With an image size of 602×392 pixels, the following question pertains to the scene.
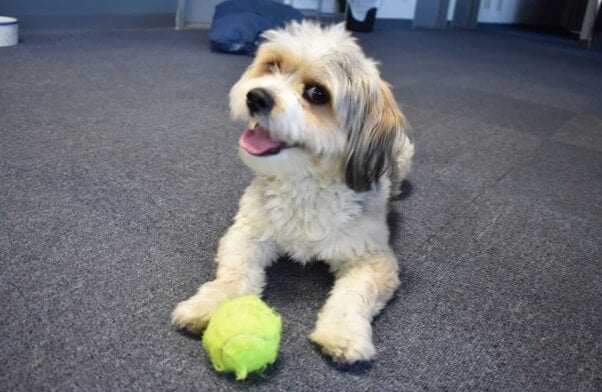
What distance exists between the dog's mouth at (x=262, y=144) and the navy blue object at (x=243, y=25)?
9.82ft

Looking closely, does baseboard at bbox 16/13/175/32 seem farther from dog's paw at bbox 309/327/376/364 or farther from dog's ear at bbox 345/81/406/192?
dog's paw at bbox 309/327/376/364

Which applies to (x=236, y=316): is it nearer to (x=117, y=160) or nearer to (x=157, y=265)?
(x=157, y=265)

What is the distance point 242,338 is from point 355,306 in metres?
0.30

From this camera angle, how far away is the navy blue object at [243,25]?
4109 millimetres

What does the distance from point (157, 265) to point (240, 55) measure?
→ 3.14 metres

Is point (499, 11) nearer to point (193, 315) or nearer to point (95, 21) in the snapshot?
point (95, 21)

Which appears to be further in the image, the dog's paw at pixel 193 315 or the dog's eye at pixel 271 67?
the dog's eye at pixel 271 67

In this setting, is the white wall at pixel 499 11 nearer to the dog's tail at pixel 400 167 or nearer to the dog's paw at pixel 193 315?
the dog's tail at pixel 400 167

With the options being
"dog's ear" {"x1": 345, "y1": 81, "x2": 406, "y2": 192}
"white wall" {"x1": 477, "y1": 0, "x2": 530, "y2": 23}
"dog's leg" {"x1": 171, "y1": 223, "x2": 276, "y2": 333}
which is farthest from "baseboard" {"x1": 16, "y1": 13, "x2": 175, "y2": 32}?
"white wall" {"x1": 477, "y1": 0, "x2": 530, "y2": 23}

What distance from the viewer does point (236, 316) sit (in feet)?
3.29

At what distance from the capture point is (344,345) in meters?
1.05

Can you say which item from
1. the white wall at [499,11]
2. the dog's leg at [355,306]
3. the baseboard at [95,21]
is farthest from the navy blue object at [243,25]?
the white wall at [499,11]

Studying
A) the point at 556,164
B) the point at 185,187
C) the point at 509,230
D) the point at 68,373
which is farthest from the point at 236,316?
the point at 556,164

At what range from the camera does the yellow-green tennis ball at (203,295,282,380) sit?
3.11 feet
